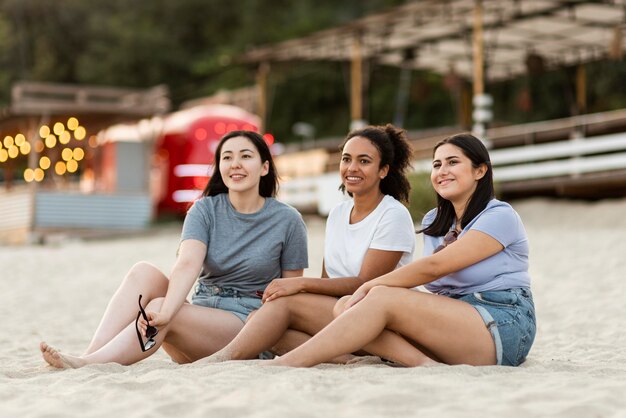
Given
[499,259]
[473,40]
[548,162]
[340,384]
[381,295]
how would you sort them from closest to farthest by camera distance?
[340,384], [381,295], [499,259], [548,162], [473,40]

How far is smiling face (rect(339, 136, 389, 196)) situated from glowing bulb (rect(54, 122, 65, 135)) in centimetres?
1598

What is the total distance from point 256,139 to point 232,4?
36405mm

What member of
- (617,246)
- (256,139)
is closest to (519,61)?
(617,246)

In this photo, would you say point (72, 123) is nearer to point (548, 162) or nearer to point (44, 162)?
point (44, 162)

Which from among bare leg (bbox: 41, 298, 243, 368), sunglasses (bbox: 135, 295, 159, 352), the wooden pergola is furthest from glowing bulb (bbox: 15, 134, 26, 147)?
sunglasses (bbox: 135, 295, 159, 352)

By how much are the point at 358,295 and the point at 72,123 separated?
654 inches

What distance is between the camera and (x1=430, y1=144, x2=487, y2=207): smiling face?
4.11 meters

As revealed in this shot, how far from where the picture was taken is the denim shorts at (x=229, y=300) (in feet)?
15.1

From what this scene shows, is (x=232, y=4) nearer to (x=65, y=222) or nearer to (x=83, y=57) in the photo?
(x=83, y=57)

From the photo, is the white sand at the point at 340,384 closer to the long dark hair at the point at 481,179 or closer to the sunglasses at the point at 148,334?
the sunglasses at the point at 148,334

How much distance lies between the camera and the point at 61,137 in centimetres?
1950

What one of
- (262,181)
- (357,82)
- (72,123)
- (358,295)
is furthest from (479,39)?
(358,295)

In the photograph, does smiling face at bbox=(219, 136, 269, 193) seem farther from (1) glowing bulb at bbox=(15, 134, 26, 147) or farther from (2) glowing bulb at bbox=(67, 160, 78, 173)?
(1) glowing bulb at bbox=(15, 134, 26, 147)

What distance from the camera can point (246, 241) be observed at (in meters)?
4.61
